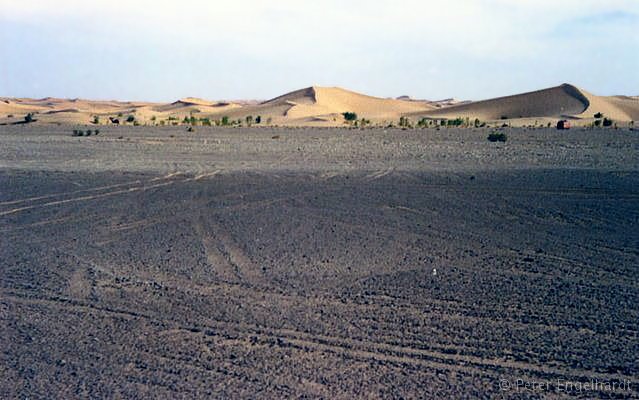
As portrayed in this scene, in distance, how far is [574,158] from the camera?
26891 millimetres

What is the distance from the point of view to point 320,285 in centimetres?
995

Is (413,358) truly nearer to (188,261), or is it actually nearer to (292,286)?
(292,286)

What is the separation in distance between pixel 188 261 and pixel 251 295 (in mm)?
2329

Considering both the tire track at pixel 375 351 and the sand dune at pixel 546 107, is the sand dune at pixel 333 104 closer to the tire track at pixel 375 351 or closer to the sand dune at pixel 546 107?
the sand dune at pixel 546 107

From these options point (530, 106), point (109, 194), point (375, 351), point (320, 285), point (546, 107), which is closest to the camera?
point (375, 351)

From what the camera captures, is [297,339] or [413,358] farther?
[297,339]

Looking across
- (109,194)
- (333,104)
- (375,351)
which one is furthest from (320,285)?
(333,104)

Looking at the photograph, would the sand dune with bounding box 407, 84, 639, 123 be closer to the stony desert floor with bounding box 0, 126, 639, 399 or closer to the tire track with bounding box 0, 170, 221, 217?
the tire track with bounding box 0, 170, 221, 217

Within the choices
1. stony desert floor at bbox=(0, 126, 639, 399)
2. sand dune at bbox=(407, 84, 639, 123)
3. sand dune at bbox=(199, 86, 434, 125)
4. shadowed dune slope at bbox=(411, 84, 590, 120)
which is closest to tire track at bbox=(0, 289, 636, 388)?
stony desert floor at bbox=(0, 126, 639, 399)

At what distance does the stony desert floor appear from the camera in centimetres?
683

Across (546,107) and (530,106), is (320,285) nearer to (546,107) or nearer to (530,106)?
(546,107)

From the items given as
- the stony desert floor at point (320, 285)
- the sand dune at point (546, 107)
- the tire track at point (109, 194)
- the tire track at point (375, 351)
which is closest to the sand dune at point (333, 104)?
the sand dune at point (546, 107)

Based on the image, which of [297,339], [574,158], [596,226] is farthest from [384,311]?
[574,158]

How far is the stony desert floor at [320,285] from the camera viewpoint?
6.83 metres
